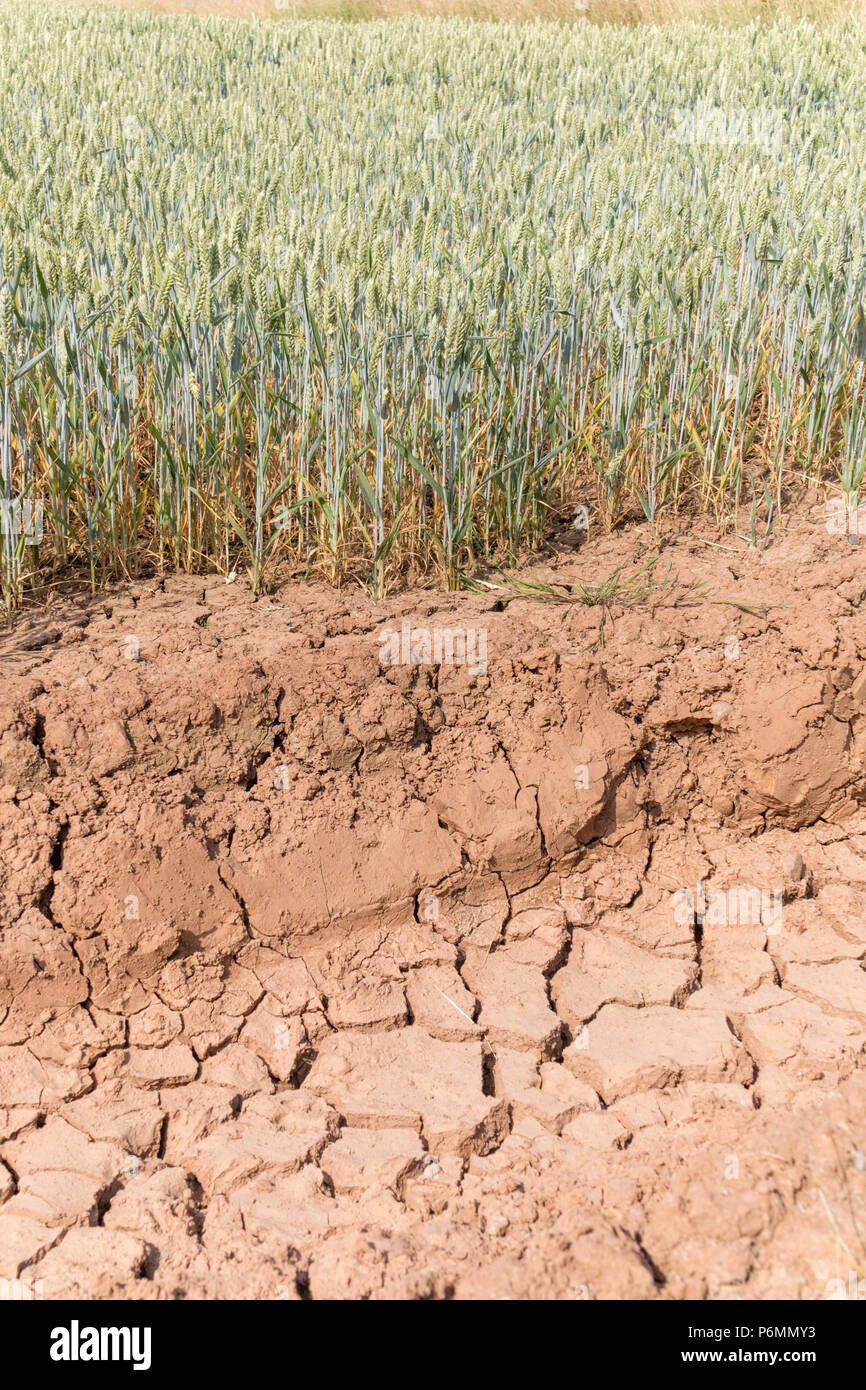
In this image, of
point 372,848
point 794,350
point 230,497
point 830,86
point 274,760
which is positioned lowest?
point 372,848

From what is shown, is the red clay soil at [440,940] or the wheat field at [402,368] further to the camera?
the wheat field at [402,368]

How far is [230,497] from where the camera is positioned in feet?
8.13

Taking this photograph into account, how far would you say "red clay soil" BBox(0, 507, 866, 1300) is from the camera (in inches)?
61.4

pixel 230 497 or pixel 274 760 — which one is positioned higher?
pixel 230 497

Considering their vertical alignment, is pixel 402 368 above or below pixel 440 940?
above

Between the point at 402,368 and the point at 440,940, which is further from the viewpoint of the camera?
the point at 402,368

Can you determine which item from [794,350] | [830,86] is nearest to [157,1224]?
[794,350]

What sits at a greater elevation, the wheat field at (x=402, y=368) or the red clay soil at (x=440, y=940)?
the wheat field at (x=402, y=368)

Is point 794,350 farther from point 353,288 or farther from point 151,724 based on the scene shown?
point 151,724

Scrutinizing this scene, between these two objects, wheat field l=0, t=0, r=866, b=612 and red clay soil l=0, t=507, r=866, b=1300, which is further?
wheat field l=0, t=0, r=866, b=612

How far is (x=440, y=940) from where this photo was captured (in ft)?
6.95

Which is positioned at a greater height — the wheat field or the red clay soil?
the wheat field

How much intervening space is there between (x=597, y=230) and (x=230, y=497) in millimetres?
1377

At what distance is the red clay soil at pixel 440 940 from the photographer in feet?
5.12
